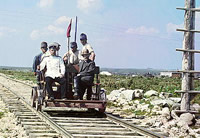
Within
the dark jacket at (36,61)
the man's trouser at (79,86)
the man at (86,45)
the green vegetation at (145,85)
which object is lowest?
the man's trouser at (79,86)

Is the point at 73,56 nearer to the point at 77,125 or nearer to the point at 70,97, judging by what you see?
the point at 70,97

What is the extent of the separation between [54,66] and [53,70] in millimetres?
116

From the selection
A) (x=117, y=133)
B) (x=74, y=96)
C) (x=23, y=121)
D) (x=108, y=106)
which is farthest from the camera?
(x=108, y=106)

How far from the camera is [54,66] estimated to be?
11.2 metres

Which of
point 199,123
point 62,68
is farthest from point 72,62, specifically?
point 199,123

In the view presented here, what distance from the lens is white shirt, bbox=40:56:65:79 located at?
1109 centimetres

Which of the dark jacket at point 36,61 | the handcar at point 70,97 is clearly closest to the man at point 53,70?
the handcar at point 70,97

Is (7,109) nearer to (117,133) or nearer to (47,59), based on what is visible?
(47,59)

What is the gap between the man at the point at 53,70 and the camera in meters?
11.1

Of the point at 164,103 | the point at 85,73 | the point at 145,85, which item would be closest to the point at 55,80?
the point at 85,73

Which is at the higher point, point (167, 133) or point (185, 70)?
point (185, 70)

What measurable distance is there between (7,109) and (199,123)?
6222 mm

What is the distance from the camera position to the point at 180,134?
8.62 metres

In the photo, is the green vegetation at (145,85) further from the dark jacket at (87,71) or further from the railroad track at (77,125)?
the railroad track at (77,125)
